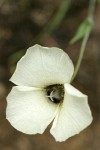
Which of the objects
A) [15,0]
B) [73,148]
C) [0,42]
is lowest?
[73,148]

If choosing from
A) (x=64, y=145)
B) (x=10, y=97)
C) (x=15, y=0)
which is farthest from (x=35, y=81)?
(x=15, y=0)

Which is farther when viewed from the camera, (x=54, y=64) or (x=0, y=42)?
(x=0, y=42)

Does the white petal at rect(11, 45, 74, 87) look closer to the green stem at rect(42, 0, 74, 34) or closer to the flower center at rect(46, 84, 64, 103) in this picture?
the flower center at rect(46, 84, 64, 103)

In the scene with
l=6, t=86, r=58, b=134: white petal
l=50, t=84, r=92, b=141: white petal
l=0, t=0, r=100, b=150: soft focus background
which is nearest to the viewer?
l=50, t=84, r=92, b=141: white petal

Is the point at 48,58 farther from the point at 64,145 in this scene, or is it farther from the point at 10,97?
the point at 64,145

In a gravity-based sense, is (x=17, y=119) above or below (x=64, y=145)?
above

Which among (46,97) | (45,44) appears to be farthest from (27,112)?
(45,44)

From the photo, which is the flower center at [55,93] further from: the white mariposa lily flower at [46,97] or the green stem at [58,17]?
the green stem at [58,17]

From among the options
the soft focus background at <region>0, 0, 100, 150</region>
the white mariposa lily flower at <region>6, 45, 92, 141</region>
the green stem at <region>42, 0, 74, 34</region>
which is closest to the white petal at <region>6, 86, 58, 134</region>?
the white mariposa lily flower at <region>6, 45, 92, 141</region>
